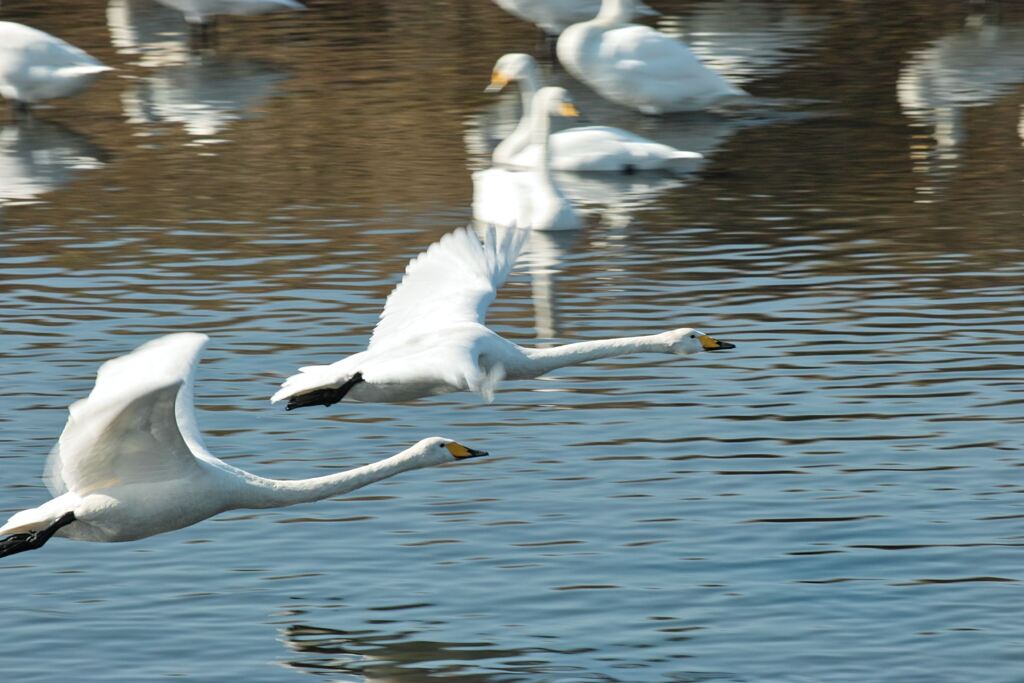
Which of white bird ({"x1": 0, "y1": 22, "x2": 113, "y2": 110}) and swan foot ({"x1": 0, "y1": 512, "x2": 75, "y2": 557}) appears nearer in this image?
swan foot ({"x1": 0, "y1": 512, "x2": 75, "y2": 557})

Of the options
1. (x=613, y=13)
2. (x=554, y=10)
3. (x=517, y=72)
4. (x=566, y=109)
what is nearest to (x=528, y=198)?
(x=566, y=109)

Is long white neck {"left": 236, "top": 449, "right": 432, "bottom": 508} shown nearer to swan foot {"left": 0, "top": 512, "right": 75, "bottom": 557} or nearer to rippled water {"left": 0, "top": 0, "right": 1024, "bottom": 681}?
rippled water {"left": 0, "top": 0, "right": 1024, "bottom": 681}

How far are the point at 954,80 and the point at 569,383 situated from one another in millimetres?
15023

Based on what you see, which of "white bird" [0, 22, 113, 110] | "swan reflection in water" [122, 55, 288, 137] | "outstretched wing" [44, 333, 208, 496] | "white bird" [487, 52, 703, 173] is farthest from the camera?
"swan reflection in water" [122, 55, 288, 137]

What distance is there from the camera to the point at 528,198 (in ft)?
73.5

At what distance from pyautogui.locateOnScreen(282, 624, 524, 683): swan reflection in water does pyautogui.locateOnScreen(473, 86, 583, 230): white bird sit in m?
10.3

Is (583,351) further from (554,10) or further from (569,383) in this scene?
(554,10)

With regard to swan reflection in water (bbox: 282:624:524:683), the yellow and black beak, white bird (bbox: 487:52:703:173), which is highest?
the yellow and black beak

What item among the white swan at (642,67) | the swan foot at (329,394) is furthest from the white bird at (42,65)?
the swan foot at (329,394)

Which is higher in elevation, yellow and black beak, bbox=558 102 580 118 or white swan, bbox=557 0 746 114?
yellow and black beak, bbox=558 102 580 118

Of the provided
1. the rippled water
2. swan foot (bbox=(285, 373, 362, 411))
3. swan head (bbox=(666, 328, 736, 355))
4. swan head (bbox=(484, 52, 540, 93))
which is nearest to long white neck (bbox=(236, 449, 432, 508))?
the rippled water

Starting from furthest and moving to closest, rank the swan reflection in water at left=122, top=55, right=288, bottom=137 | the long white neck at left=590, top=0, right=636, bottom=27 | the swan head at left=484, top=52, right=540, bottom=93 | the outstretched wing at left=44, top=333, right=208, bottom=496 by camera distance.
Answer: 1. the long white neck at left=590, top=0, right=636, bottom=27
2. the swan reflection in water at left=122, top=55, right=288, bottom=137
3. the swan head at left=484, top=52, right=540, bottom=93
4. the outstretched wing at left=44, top=333, right=208, bottom=496

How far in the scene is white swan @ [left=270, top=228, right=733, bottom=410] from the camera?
13578 mm

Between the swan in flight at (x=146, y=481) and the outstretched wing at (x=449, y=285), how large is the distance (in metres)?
2.23
